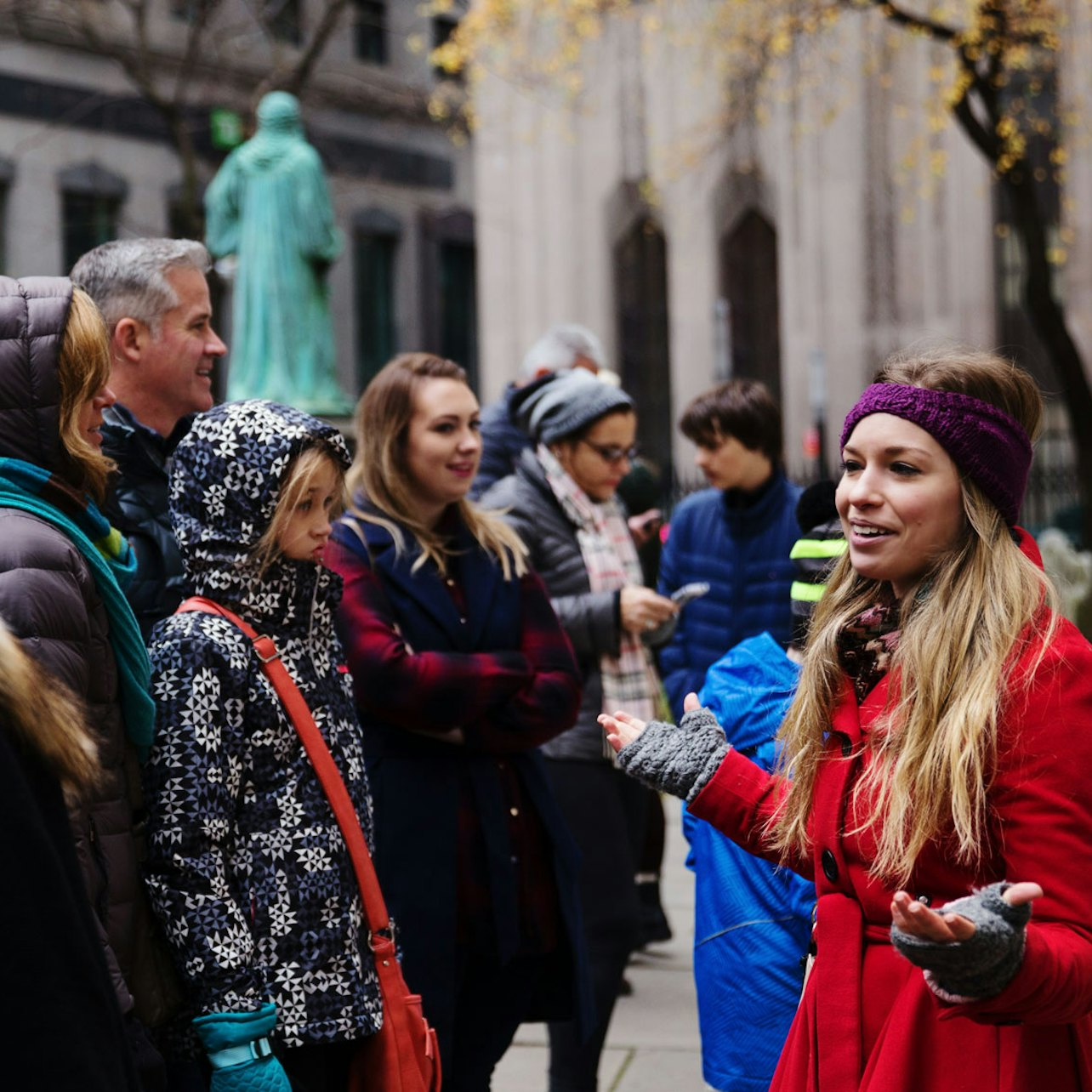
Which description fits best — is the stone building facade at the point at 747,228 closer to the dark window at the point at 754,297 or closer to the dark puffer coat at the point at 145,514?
the dark window at the point at 754,297

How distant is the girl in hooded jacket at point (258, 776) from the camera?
9.31 ft

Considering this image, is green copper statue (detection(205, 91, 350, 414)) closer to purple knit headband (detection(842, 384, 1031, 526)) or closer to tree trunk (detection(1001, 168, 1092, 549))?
tree trunk (detection(1001, 168, 1092, 549))

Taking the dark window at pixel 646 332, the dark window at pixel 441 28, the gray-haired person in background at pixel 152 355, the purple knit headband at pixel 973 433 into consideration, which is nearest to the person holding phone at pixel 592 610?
the gray-haired person in background at pixel 152 355

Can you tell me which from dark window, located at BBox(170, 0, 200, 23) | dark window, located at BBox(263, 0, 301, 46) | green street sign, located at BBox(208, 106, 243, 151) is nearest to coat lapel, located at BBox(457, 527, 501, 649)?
green street sign, located at BBox(208, 106, 243, 151)

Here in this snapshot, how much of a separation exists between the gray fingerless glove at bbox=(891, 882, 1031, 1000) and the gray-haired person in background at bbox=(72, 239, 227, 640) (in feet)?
6.31

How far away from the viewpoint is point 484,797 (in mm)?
4039

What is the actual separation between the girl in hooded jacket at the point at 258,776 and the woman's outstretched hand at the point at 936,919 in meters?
1.19

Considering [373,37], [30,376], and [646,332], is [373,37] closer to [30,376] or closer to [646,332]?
[646,332]

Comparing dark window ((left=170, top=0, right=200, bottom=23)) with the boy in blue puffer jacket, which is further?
dark window ((left=170, top=0, right=200, bottom=23))

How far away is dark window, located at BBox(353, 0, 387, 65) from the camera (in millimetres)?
31250

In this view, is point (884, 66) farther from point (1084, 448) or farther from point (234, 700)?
point (234, 700)

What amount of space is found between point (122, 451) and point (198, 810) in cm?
102

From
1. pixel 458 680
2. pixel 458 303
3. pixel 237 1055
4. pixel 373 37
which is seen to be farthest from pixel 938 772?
pixel 458 303

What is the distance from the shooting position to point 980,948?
7.02 feet
